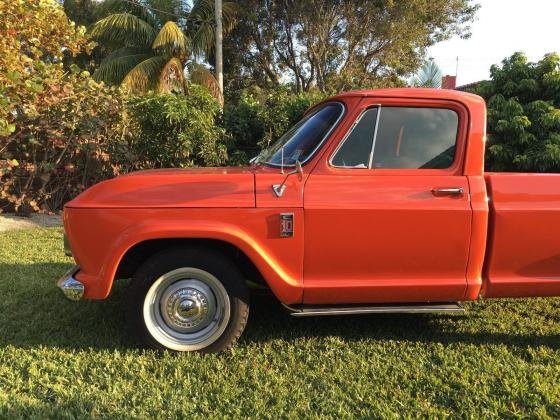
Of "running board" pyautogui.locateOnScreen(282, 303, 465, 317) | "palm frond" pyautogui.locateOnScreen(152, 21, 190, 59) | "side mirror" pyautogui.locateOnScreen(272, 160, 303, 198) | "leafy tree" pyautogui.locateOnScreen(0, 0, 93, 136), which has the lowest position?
"running board" pyautogui.locateOnScreen(282, 303, 465, 317)

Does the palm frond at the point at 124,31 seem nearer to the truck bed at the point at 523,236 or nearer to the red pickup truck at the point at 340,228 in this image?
the red pickup truck at the point at 340,228

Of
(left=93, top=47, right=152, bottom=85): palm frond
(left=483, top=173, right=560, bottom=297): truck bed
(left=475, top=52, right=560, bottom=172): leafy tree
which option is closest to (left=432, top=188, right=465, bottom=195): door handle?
(left=483, top=173, right=560, bottom=297): truck bed

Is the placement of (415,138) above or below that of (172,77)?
below

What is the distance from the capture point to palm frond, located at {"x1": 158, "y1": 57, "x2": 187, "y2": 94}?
1395 cm

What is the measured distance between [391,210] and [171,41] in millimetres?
12539

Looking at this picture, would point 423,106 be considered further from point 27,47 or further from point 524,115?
point 27,47

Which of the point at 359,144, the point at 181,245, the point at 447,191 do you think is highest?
the point at 359,144

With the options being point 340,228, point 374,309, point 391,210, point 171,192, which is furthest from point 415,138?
Answer: point 171,192

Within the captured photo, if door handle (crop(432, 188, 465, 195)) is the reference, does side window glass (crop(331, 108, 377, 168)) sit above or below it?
above

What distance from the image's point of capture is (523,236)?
3518mm

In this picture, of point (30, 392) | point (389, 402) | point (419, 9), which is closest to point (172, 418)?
point (30, 392)

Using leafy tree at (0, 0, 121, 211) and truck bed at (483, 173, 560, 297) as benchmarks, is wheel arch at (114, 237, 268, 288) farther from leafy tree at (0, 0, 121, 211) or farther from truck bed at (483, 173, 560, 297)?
leafy tree at (0, 0, 121, 211)

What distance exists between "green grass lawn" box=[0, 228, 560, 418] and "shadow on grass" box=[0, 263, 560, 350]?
0.6 inches

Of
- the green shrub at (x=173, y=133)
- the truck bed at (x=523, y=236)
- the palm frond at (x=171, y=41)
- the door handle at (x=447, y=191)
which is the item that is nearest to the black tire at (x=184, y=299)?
the door handle at (x=447, y=191)
